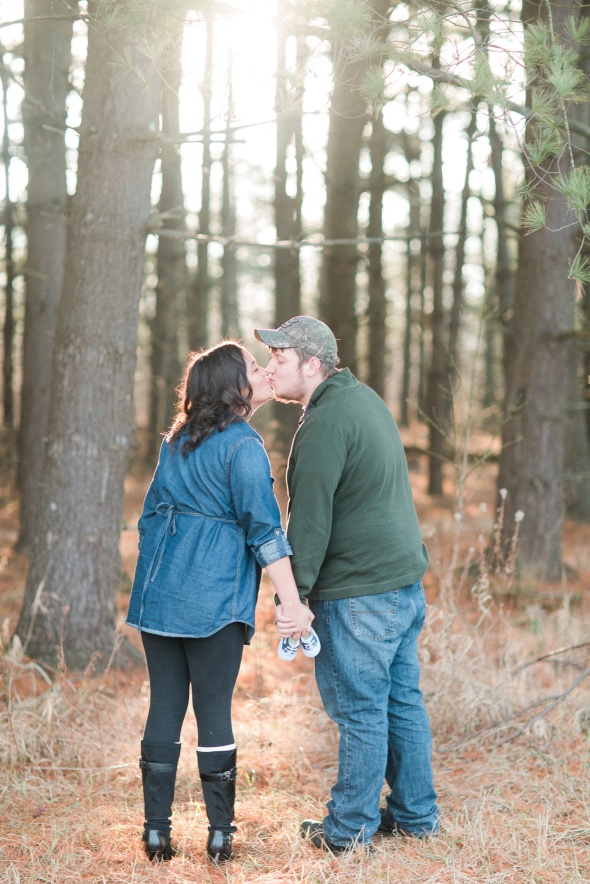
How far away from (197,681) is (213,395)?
1.07m

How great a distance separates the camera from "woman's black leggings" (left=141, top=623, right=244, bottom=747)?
3074 mm

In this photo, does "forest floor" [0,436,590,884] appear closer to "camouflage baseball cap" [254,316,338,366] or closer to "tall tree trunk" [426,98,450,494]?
"camouflage baseball cap" [254,316,338,366]

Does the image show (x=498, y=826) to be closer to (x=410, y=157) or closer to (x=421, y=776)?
(x=421, y=776)

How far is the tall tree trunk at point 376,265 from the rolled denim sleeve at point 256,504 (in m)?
9.49

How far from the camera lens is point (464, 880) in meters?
3.02

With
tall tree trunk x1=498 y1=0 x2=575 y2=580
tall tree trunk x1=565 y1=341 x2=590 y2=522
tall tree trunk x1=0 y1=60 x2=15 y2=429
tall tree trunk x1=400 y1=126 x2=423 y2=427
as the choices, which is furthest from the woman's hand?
tall tree trunk x1=400 y1=126 x2=423 y2=427

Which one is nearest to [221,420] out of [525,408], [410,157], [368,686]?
[368,686]

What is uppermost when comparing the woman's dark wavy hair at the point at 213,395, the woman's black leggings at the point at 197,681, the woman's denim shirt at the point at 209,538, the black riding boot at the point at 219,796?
the woman's dark wavy hair at the point at 213,395

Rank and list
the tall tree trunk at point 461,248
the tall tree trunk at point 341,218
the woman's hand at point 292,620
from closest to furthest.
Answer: the woman's hand at point 292,620, the tall tree trunk at point 341,218, the tall tree trunk at point 461,248

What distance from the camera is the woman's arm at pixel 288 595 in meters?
3.00

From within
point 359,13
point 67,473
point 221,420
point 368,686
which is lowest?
point 368,686

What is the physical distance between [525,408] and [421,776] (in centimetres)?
473

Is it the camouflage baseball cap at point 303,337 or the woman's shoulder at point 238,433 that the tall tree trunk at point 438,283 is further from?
the woman's shoulder at point 238,433

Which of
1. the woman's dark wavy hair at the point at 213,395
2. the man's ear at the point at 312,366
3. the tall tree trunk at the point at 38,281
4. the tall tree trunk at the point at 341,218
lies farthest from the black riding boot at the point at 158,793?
the tall tree trunk at the point at 341,218
